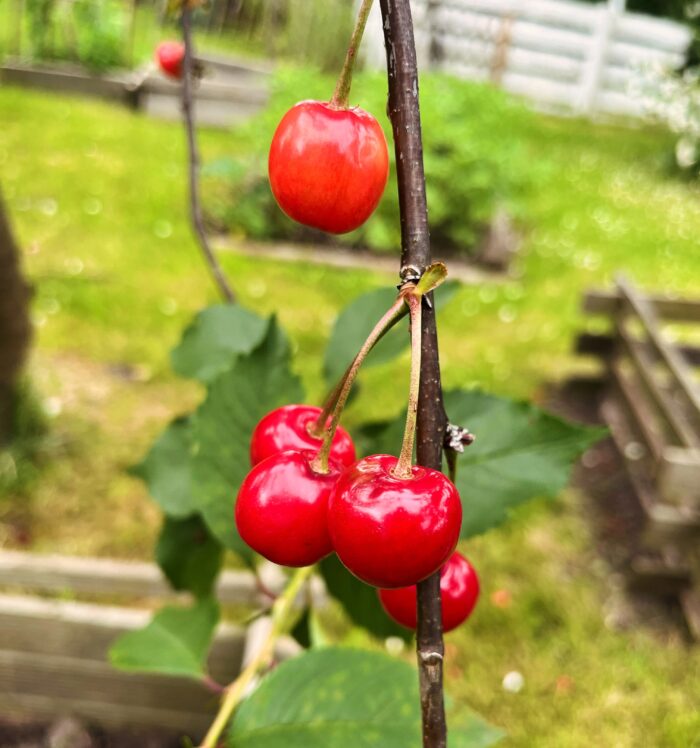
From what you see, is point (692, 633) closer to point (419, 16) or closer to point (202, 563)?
point (202, 563)

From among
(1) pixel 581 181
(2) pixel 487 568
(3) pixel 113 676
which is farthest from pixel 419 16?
(3) pixel 113 676

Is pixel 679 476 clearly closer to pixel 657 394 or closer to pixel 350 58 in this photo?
pixel 657 394

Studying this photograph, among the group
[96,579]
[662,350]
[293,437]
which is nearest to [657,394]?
[662,350]

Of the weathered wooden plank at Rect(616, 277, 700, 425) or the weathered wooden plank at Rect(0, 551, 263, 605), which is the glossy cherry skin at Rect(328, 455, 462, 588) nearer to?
the weathered wooden plank at Rect(0, 551, 263, 605)

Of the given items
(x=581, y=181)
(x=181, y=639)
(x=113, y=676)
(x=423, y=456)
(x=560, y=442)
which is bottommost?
(x=581, y=181)

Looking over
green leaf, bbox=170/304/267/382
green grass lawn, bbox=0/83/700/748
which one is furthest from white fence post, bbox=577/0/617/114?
green leaf, bbox=170/304/267/382

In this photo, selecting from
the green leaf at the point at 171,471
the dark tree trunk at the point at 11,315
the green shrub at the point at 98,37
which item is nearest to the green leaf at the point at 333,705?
the green leaf at the point at 171,471

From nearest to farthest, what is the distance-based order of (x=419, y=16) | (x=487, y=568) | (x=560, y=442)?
(x=560, y=442)
(x=487, y=568)
(x=419, y=16)
